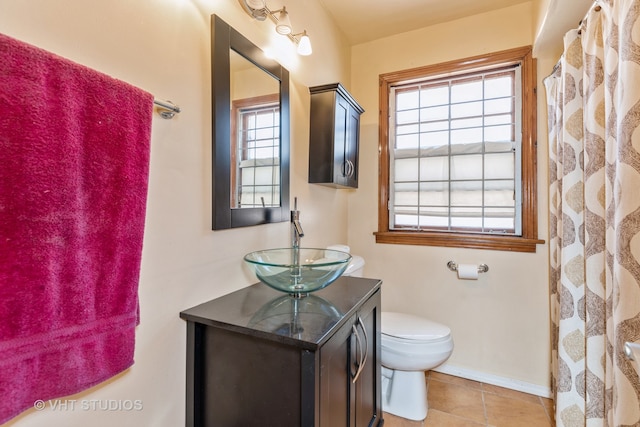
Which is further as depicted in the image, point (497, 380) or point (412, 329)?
point (497, 380)

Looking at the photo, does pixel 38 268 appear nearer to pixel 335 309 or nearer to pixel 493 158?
pixel 335 309

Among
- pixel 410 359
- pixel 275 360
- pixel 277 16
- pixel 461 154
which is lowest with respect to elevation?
pixel 410 359

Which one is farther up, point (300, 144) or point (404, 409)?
point (300, 144)

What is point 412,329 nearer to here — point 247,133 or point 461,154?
point 461,154

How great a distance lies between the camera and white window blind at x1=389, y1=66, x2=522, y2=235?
2.00 m

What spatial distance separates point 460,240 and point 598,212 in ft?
3.19

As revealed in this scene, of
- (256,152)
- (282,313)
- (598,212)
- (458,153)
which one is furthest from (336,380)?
(458,153)

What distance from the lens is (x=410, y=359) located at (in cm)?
164

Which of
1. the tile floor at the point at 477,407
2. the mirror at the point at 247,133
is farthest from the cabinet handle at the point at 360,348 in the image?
the tile floor at the point at 477,407

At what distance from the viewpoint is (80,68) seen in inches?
25.1

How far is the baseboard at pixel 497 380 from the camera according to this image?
189 cm

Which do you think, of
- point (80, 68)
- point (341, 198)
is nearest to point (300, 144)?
point (341, 198)

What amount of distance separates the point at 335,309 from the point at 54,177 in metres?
0.87

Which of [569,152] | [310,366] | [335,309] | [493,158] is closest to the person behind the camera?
[310,366]
